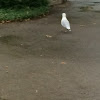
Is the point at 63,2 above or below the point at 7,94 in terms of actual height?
below

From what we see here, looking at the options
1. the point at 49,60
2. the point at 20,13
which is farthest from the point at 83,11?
the point at 49,60

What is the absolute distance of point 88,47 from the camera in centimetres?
822

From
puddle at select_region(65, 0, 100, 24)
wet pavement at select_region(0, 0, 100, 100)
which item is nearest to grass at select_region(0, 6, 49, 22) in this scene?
wet pavement at select_region(0, 0, 100, 100)

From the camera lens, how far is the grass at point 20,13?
1129 centimetres

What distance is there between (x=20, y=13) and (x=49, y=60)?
4.83 m

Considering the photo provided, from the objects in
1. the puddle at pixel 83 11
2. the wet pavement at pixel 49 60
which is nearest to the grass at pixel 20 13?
the wet pavement at pixel 49 60

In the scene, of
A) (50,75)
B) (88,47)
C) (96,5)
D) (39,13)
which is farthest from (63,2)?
(50,75)

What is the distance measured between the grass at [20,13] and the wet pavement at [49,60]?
1.14 feet

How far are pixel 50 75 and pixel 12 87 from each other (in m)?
0.84

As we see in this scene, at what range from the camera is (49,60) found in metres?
7.11

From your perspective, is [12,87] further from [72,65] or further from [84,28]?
[84,28]

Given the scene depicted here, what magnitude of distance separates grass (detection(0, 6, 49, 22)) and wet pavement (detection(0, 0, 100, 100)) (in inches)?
13.7

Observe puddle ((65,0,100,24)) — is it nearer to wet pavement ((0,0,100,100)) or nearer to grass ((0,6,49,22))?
wet pavement ((0,0,100,100))

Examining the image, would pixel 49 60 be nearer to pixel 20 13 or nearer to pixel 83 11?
pixel 20 13
